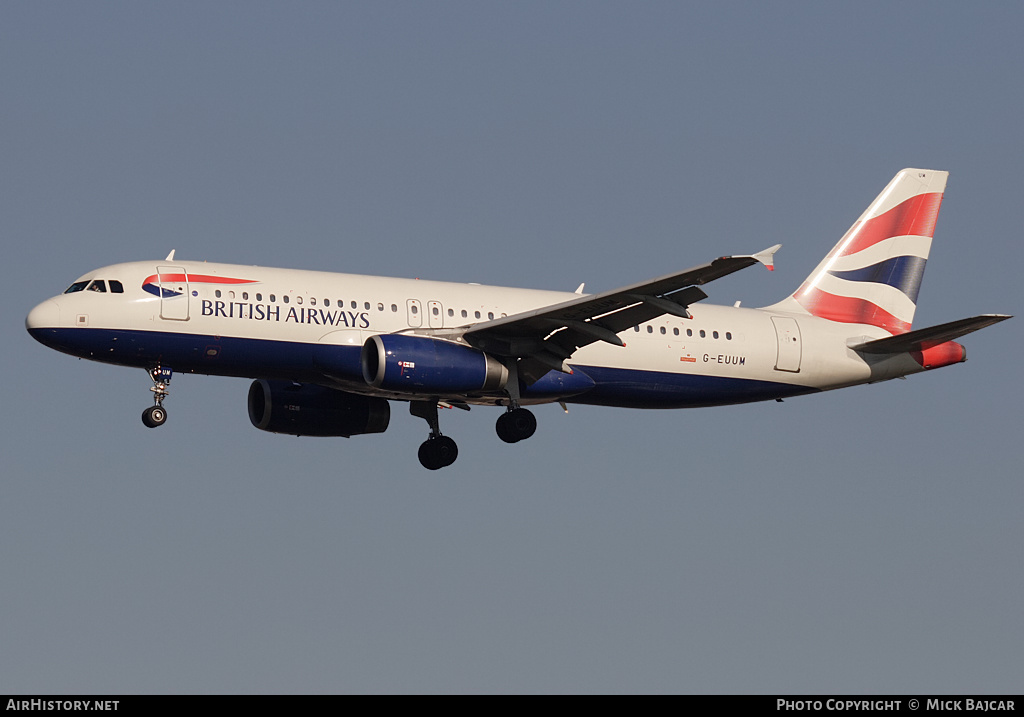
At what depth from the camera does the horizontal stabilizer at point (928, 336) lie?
42812 mm

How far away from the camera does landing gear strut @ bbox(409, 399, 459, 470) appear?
1865 inches

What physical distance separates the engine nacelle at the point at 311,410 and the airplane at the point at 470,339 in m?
0.04

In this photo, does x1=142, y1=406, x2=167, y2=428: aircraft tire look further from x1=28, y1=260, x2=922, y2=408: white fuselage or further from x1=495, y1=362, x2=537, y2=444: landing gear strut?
x1=495, y1=362, x2=537, y2=444: landing gear strut

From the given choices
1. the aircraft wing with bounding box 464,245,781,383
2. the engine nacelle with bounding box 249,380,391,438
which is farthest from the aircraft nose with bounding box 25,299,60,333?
the aircraft wing with bounding box 464,245,781,383

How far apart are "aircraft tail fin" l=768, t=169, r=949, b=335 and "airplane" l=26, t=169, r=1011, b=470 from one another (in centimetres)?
7

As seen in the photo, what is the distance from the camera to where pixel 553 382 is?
44.4 m

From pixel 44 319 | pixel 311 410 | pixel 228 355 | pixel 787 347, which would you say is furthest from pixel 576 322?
pixel 44 319

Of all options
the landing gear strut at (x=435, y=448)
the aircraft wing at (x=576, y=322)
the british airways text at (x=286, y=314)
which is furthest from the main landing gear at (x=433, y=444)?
the british airways text at (x=286, y=314)

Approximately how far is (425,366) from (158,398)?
22.8 ft

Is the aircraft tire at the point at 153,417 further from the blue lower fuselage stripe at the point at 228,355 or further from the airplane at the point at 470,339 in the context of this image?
the blue lower fuselage stripe at the point at 228,355

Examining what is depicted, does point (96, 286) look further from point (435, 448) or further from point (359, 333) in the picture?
point (435, 448)
